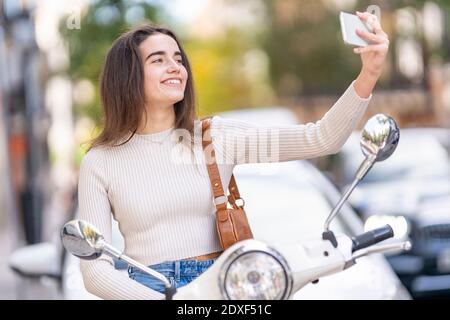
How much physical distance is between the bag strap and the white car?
1062mm

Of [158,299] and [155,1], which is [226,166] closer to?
[158,299]

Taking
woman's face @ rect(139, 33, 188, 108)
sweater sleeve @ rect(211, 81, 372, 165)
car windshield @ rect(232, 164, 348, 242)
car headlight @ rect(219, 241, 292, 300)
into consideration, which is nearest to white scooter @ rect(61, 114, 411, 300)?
car headlight @ rect(219, 241, 292, 300)

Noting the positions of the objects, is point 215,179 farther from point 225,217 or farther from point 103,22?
point 103,22

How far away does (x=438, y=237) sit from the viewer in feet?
27.8

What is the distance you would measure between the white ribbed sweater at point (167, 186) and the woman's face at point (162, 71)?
159mm

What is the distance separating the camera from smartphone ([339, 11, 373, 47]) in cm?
240

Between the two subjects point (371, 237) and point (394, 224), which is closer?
point (371, 237)

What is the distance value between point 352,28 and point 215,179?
0.62 m

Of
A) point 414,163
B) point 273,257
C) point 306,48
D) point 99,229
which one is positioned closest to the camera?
point 273,257

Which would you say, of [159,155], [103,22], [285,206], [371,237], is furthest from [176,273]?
[103,22]

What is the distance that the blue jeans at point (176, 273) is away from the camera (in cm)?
278

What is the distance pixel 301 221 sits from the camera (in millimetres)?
4922

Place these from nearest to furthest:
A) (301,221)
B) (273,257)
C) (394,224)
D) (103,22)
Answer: (273,257)
(394,224)
(301,221)
(103,22)

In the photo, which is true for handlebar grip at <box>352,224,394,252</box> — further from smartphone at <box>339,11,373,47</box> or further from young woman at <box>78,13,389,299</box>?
smartphone at <box>339,11,373,47</box>
